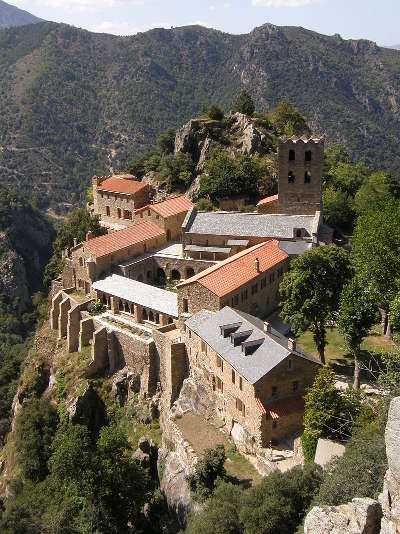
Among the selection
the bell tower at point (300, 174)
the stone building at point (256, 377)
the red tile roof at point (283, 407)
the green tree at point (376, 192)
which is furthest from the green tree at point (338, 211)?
the red tile roof at point (283, 407)

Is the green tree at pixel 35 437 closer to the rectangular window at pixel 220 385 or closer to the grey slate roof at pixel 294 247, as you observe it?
the rectangular window at pixel 220 385

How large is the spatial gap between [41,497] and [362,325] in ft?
91.0

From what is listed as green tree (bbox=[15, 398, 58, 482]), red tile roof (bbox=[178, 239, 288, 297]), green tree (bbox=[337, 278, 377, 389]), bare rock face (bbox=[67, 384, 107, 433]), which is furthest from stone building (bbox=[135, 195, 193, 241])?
green tree (bbox=[337, 278, 377, 389])

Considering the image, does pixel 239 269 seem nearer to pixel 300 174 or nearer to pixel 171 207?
pixel 300 174

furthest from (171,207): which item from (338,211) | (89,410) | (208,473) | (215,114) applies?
(208,473)

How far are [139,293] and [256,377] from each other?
20327 mm

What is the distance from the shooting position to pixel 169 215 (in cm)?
6438

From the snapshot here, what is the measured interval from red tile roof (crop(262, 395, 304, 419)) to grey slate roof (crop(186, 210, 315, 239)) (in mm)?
22530

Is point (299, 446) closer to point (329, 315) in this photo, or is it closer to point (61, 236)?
point (329, 315)

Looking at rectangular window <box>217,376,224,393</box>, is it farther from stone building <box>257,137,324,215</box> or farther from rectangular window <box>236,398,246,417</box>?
stone building <box>257,137,324,215</box>

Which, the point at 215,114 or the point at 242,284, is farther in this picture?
the point at 215,114

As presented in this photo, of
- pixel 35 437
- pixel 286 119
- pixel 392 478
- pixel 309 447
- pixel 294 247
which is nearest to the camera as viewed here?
pixel 392 478

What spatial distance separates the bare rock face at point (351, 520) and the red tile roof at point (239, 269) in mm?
24699

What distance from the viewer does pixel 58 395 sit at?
172ft
